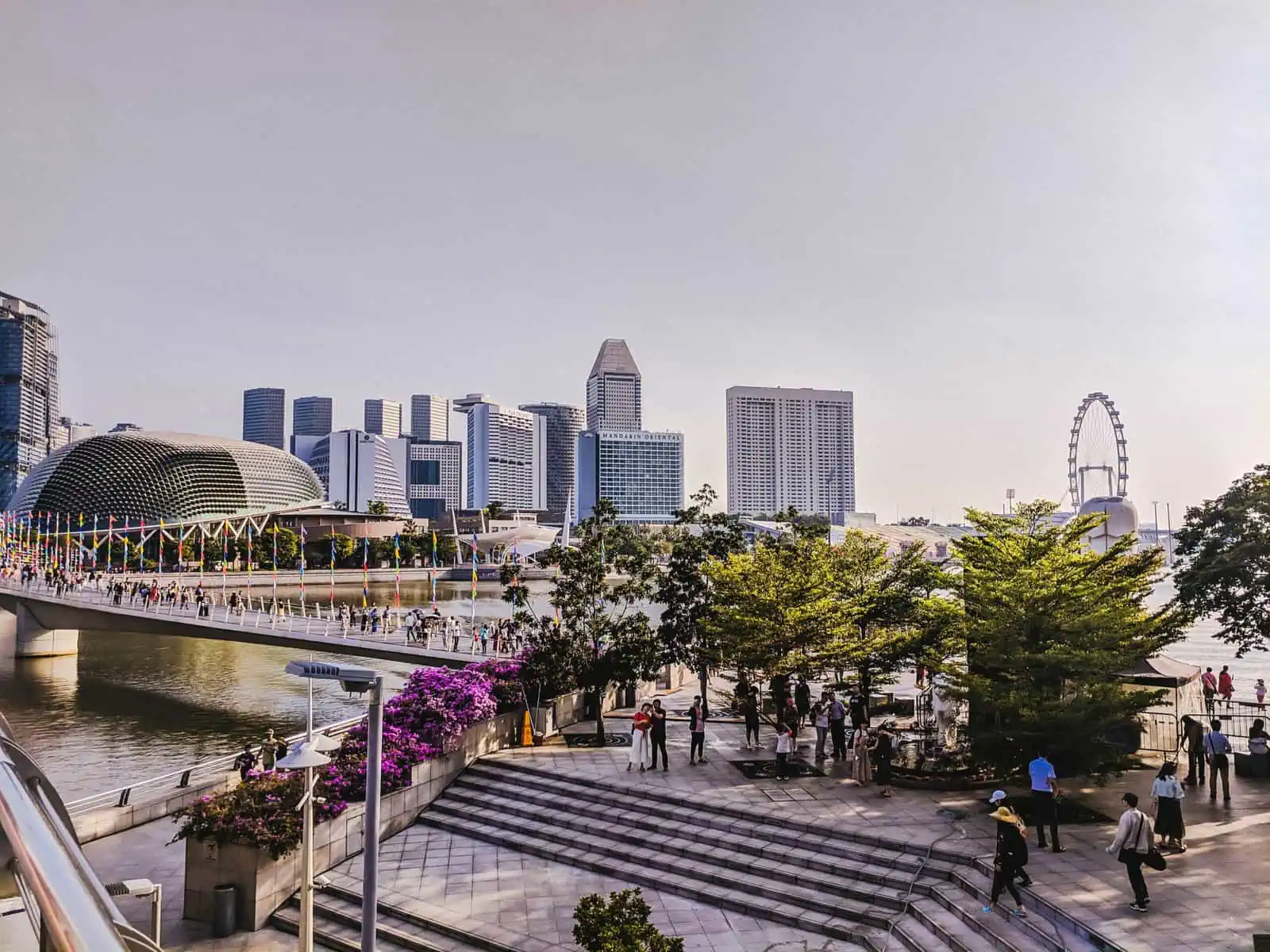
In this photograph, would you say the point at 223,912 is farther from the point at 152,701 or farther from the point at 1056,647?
the point at 152,701

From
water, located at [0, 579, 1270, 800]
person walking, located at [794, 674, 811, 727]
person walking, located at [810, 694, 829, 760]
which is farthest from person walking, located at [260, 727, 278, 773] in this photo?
person walking, located at [794, 674, 811, 727]

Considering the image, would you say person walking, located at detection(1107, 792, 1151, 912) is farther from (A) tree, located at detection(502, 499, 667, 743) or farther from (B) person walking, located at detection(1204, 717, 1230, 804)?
(A) tree, located at detection(502, 499, 667, 743)

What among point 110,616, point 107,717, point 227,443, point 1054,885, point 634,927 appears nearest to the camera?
point 634,927

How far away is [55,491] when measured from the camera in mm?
113188

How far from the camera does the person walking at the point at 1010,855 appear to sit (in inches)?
432

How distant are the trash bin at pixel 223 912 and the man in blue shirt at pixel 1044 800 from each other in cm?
1142

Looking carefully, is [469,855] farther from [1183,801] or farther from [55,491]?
[55,491]

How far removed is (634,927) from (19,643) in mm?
47778

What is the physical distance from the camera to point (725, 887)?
13.4m

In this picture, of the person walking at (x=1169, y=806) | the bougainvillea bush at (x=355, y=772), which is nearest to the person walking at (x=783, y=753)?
the bougainvillea bush at (x=355, y=772)

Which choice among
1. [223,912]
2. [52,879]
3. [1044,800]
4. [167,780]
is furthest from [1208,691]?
[52,879]

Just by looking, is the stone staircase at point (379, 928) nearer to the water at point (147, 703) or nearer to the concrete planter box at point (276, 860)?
the concrete planter box at point (276, 860)

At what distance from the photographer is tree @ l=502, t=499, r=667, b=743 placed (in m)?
22.0

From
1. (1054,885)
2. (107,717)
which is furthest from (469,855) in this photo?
(107,717)
